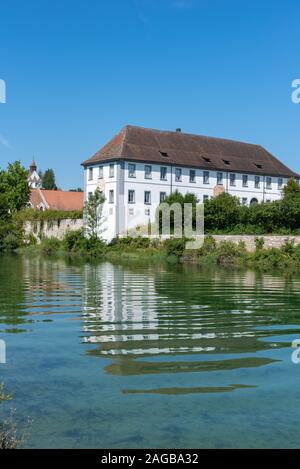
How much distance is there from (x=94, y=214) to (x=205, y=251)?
18331 mm

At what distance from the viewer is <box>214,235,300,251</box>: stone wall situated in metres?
41.7

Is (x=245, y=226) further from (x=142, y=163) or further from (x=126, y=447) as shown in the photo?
(x=126, y=447)

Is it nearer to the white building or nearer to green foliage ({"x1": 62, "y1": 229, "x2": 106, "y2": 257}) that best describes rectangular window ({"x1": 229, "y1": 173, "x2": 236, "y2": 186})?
the white building

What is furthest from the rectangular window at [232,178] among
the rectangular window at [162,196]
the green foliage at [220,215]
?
the green foliage at [220,215]

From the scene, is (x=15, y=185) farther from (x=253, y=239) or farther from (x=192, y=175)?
(x=253, y=239)

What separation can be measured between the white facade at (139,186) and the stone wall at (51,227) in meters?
3.40

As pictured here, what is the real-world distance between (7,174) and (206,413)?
76.5 meters

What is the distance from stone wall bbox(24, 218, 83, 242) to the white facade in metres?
3.40

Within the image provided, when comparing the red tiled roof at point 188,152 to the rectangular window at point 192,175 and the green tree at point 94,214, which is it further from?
the green tree at point 94,214

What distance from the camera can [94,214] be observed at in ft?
197

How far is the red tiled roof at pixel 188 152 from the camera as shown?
61.8m

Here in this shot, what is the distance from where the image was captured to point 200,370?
28.8ft

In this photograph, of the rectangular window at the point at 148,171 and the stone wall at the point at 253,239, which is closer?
the stone wall at the point at 253,239

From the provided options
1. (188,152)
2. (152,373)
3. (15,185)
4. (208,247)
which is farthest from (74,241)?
(152,373)
